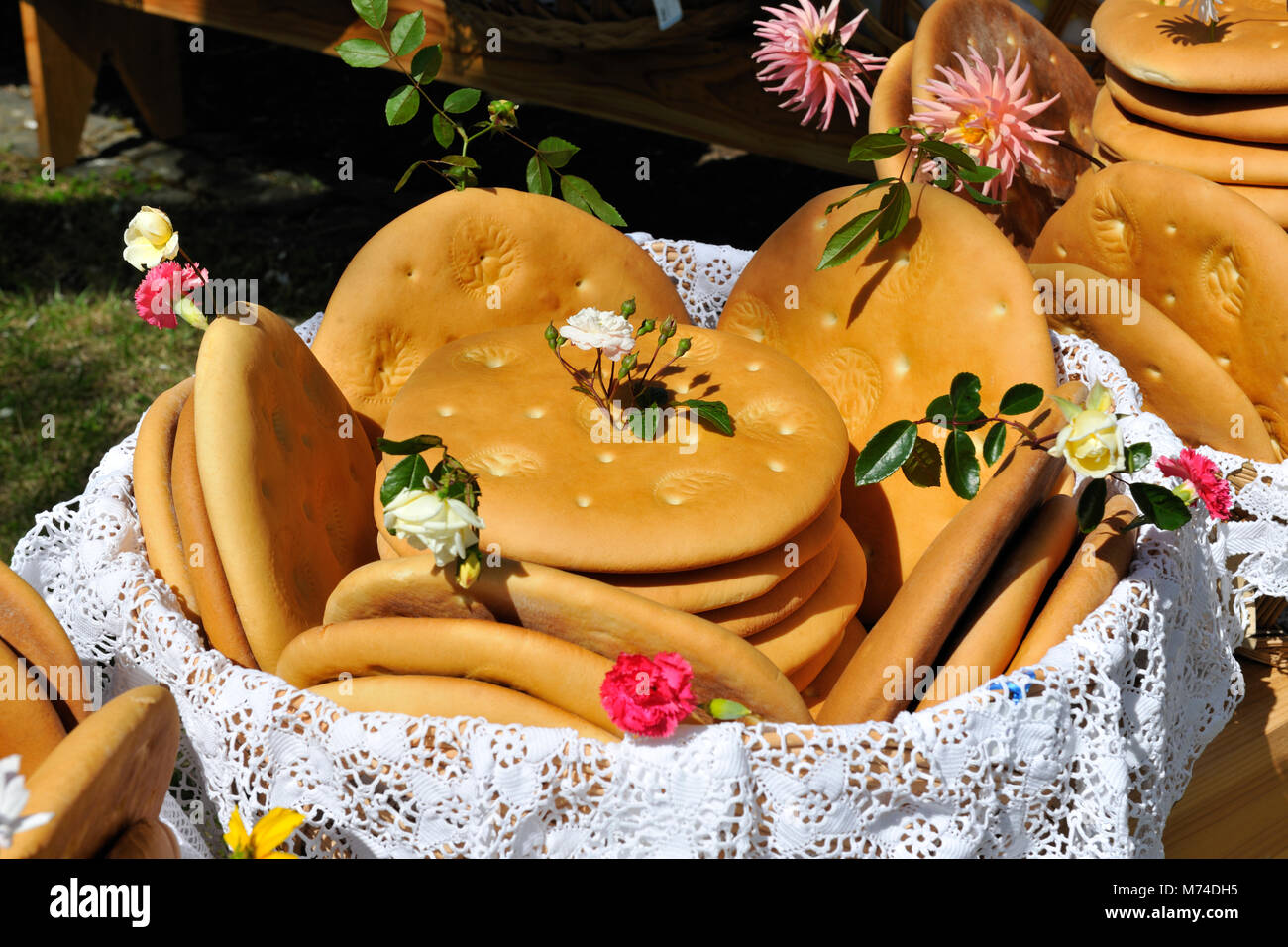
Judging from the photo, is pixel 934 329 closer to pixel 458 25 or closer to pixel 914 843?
pixel 914 843

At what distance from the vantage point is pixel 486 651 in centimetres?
85

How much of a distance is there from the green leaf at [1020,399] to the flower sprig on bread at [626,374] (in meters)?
0.25

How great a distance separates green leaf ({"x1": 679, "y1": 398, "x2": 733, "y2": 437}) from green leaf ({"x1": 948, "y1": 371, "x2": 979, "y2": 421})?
210mm

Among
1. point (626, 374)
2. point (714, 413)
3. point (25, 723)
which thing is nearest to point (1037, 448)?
point (714, 413)

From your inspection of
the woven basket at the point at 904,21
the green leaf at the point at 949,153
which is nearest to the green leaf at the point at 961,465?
the green leaf at the point at 949,153

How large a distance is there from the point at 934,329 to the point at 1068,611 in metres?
0.41

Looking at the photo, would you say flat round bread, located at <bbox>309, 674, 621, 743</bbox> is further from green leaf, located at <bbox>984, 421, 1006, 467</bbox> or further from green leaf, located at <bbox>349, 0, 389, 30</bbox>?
green leaf, located at <bbox>349, 0, 389, 30</bbox>

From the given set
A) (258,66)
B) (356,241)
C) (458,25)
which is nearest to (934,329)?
(458,25)

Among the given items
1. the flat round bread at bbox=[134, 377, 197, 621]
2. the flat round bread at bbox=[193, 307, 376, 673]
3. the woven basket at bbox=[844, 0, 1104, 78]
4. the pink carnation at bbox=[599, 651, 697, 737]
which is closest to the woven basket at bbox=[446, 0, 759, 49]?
the woven basket at bbox=[844, 0, 1104, 78]

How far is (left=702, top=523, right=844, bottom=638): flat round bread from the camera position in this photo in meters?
0.97

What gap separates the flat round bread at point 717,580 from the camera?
3.07 ft

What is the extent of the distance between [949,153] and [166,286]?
825 mm

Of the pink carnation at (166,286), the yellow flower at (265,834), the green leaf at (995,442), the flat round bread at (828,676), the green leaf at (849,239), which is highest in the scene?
the green leaf at (849,239)

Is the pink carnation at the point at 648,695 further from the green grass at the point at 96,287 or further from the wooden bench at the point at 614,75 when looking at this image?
the wooden bench at the point at 614,75
